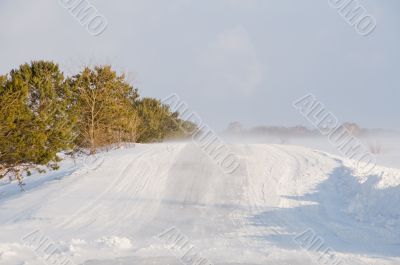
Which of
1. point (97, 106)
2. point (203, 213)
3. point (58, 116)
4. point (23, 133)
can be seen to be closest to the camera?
point (203, 213)

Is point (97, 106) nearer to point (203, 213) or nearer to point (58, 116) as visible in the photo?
point (58, 116)

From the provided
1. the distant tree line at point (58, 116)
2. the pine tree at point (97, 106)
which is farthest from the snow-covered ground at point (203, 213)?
the pine tree at point (97, 106)

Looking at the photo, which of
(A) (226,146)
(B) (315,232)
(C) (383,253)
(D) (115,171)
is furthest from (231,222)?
(A) (226,146)

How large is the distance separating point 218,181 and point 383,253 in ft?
32.6

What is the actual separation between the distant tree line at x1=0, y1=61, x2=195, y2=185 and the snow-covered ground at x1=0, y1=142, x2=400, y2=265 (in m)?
1.96

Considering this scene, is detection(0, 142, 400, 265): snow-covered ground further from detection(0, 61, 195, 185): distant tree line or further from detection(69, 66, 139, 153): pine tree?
detection(69, 66, 139, 153): pine tree

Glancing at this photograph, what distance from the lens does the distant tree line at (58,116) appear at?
16.9 meters

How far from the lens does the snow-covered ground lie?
40.3 feet

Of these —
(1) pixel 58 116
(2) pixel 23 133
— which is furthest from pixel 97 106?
(2) pixel 23 133

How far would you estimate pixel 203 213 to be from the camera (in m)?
17.1

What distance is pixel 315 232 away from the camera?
1454 centimetres

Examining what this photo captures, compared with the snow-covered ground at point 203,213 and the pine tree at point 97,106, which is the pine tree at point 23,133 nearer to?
the snow-covered ground at point 203,213

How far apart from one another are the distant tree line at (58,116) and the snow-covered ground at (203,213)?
6.42 ft

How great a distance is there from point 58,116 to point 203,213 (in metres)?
8.99
